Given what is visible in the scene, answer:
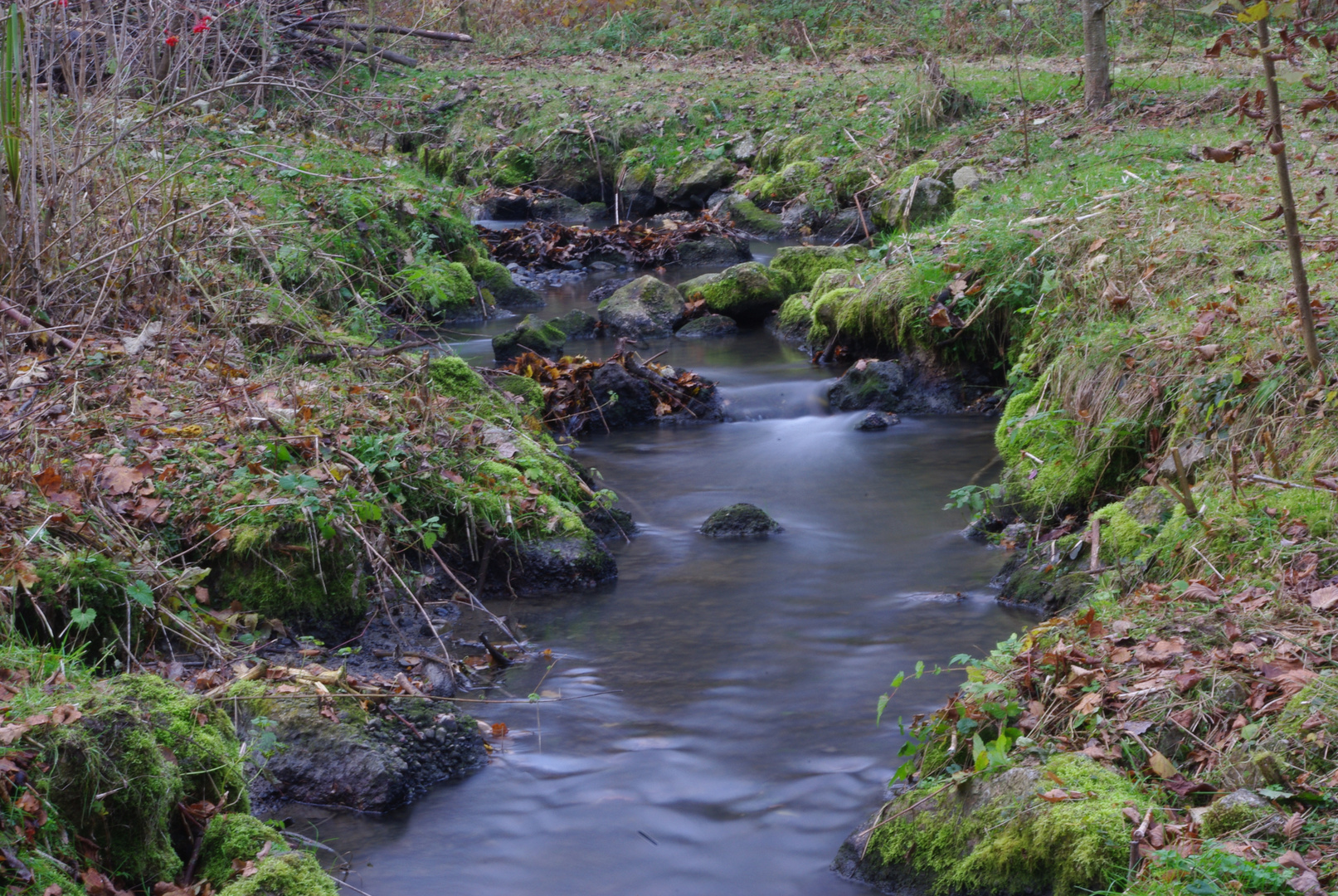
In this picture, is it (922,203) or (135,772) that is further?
(922,203)

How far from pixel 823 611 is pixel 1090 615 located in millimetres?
1843

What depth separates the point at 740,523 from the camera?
6.80m

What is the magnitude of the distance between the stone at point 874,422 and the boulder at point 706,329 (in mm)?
3266

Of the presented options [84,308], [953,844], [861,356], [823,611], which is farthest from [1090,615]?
[861,356]

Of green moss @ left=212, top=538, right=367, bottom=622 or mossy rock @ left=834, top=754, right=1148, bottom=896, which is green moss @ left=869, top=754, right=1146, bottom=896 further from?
green moss @ left=212, top=538, right=367, bottom=622

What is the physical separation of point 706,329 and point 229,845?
366 inches

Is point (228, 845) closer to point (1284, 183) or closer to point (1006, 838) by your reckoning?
point (1006, 838)

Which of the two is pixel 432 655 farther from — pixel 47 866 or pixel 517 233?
pixel 517 233

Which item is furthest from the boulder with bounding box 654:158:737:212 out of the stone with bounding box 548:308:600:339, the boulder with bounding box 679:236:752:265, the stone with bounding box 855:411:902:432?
the stone with bounding box 855:411:902:432

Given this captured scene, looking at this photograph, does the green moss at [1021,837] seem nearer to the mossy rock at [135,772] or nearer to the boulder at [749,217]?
the mossy rock at [135,772]

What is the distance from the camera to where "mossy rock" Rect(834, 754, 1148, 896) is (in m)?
2.92

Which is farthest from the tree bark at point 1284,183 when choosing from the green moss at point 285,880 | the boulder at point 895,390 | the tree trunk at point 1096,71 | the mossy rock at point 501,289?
the mossy rock at point 501,289

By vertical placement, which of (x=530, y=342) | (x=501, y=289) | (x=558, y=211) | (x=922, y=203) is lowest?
(x=530, y=342)

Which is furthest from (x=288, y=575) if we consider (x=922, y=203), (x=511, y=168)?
(x=511, y=168)
